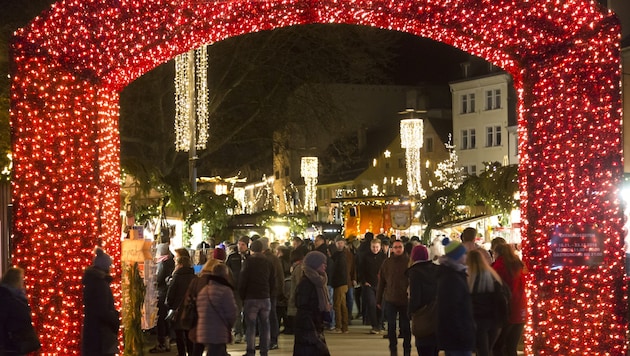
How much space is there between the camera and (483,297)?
13797 millimetres

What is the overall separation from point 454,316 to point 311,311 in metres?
2.32

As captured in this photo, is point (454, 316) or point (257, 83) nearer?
point (454, 316)

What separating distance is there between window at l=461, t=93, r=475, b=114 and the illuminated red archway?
212 feet

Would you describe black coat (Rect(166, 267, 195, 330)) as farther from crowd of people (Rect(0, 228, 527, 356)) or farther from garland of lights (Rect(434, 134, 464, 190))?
garland of lights (Rect(434, 134, 464, 190))

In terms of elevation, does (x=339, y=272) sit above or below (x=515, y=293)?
above

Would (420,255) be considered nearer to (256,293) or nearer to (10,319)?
(256,293)

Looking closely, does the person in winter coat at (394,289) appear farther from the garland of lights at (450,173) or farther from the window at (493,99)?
the window at (493,99)

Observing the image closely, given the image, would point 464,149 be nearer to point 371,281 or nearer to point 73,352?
point 371,281

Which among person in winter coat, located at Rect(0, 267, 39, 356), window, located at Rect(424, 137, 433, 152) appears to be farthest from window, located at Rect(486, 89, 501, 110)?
person in winter coat, located at Rect(0, 267, 39, 356)

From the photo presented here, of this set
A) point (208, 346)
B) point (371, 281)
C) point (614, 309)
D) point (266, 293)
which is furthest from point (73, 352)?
point (371, 281)

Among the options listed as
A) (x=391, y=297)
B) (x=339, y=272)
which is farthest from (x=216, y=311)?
(x=339, y=272)

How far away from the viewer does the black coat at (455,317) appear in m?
12.2

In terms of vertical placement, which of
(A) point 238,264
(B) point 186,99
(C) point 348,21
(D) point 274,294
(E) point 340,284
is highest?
(B) point 186,99

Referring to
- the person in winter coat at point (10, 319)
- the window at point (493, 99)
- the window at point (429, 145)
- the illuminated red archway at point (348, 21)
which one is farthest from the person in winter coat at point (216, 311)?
the window at point (429, 145)
